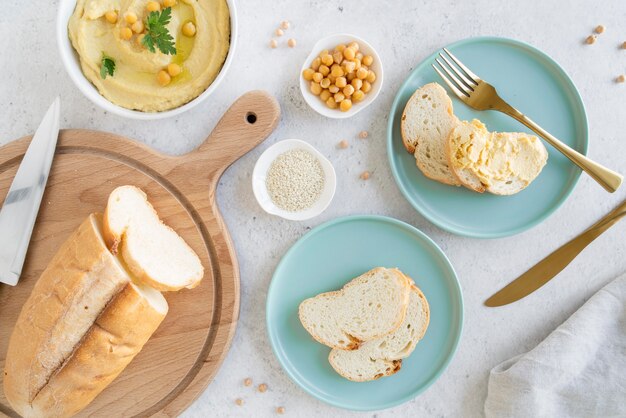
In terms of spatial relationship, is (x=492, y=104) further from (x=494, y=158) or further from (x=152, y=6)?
(x=152, y=6)

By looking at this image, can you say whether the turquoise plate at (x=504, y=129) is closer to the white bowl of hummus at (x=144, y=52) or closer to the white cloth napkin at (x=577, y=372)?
the white cloth napkin at (x=577, y=372)

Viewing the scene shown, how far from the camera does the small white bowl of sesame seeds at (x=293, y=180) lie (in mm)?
2158

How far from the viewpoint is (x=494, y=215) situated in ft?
7.30

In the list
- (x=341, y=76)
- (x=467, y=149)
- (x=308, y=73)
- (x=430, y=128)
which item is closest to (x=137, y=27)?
(x=308, y=73)

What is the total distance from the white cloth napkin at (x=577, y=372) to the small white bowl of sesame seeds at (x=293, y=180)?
108 cm

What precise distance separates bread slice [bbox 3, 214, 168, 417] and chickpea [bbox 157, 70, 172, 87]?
0.55 meters

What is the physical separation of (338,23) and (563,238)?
134 centimetres

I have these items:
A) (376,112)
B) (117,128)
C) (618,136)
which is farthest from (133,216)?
(618,136)

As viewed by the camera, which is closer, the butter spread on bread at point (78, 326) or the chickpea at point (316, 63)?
the butter spread on bread at point (78, 326)

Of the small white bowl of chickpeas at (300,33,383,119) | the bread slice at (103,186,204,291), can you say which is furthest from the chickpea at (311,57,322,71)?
the bread slice at (103,186,204,291)

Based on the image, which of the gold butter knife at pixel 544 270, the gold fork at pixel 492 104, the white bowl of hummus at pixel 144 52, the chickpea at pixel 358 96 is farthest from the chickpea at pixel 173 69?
the gold butter knife at pixel 544 270

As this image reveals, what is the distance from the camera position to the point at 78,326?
1835 millimetres

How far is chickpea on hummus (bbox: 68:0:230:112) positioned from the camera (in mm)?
1908

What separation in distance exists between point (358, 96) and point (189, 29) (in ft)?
2.25
